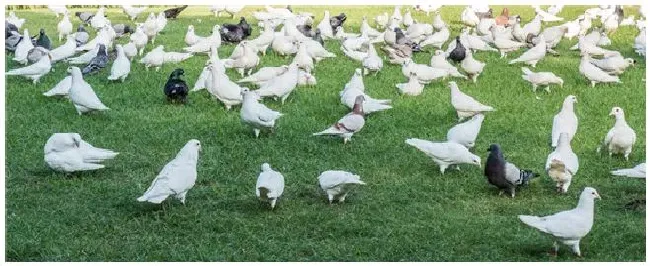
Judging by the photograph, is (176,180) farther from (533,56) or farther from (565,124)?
(533,56)

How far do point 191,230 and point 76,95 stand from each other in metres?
4.06

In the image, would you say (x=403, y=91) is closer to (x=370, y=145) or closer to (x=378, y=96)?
(x=378, y=96)

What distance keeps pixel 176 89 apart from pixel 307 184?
142 inches

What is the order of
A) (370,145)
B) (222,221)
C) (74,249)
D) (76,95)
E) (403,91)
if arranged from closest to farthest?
(74,249)
(222,221)
(370,145)
(76,95)
(403,91)

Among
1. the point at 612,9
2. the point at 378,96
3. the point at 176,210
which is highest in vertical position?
the point at 176,210

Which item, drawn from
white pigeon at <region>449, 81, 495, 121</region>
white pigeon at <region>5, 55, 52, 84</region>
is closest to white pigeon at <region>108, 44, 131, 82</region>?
white pigeon at <region>5, 55, 52, 84</region>

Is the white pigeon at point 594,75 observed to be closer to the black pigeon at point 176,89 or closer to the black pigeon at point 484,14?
the black pigeon at point 176,89

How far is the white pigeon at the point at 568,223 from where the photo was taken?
Result: 6.32 metres

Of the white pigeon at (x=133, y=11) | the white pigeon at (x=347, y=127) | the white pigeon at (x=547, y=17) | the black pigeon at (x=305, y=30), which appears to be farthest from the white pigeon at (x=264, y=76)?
the white pigeon at (x=547, y=17)

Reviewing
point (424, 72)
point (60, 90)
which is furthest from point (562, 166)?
point (60, 90)

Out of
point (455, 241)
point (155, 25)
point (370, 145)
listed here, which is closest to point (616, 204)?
point (455, 241)

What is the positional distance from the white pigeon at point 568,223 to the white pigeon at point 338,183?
1.52 m

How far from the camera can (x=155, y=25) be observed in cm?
1675

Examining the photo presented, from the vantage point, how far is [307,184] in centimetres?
820
